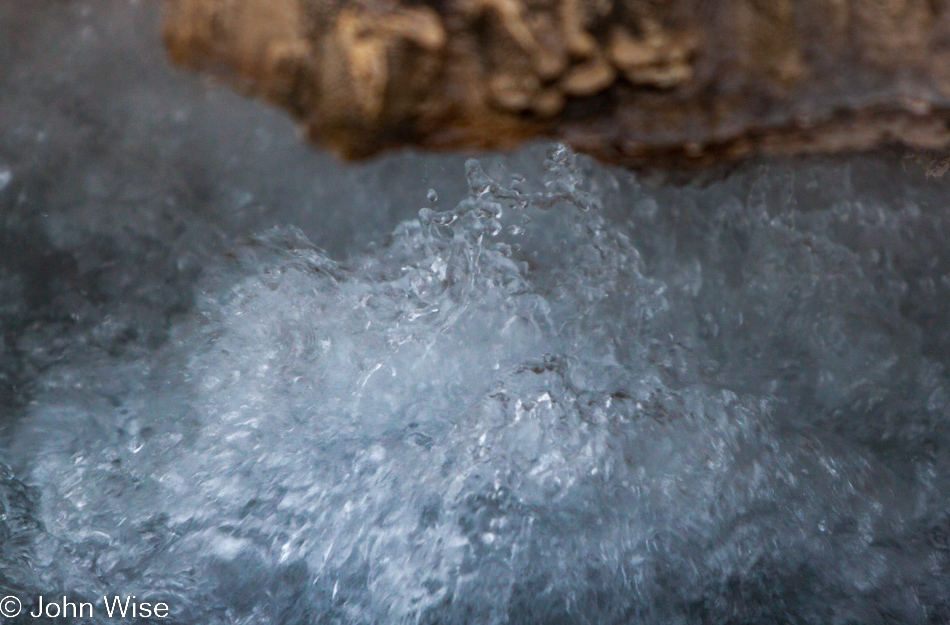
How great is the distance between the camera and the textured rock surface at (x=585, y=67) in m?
1.13

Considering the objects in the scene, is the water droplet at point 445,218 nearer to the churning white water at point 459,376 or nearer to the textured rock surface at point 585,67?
the churning white water at point 459,376

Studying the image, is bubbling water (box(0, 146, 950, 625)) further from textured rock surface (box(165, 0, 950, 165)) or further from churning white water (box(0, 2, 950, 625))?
textured rock surface (box(165, 0, 950, 165))

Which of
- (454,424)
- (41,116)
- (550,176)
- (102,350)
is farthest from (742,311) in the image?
(41,116)

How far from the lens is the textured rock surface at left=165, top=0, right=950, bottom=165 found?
3.69ft

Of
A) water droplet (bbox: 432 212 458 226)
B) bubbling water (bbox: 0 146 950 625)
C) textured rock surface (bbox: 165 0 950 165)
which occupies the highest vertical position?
textured rock surface (bbox: 165 0 950 165)

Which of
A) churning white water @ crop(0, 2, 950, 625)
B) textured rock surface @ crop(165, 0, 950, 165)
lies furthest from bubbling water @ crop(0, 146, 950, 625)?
textured rock surface @ crop(165, 0, 950, 165)

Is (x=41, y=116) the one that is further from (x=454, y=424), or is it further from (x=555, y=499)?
(x=555, y=499)

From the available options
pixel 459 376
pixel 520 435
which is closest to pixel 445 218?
pixel 459 376

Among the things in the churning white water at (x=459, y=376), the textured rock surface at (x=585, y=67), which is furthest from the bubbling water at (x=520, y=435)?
the textured rock surface at (x=585, y=67)

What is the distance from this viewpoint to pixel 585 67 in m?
1.16

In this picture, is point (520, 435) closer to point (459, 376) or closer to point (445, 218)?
point (459, 376)

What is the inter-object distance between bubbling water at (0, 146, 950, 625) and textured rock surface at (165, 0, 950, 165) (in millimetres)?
126

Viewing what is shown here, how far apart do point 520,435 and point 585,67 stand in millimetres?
576

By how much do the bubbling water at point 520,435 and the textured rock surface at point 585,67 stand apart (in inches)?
5.0
